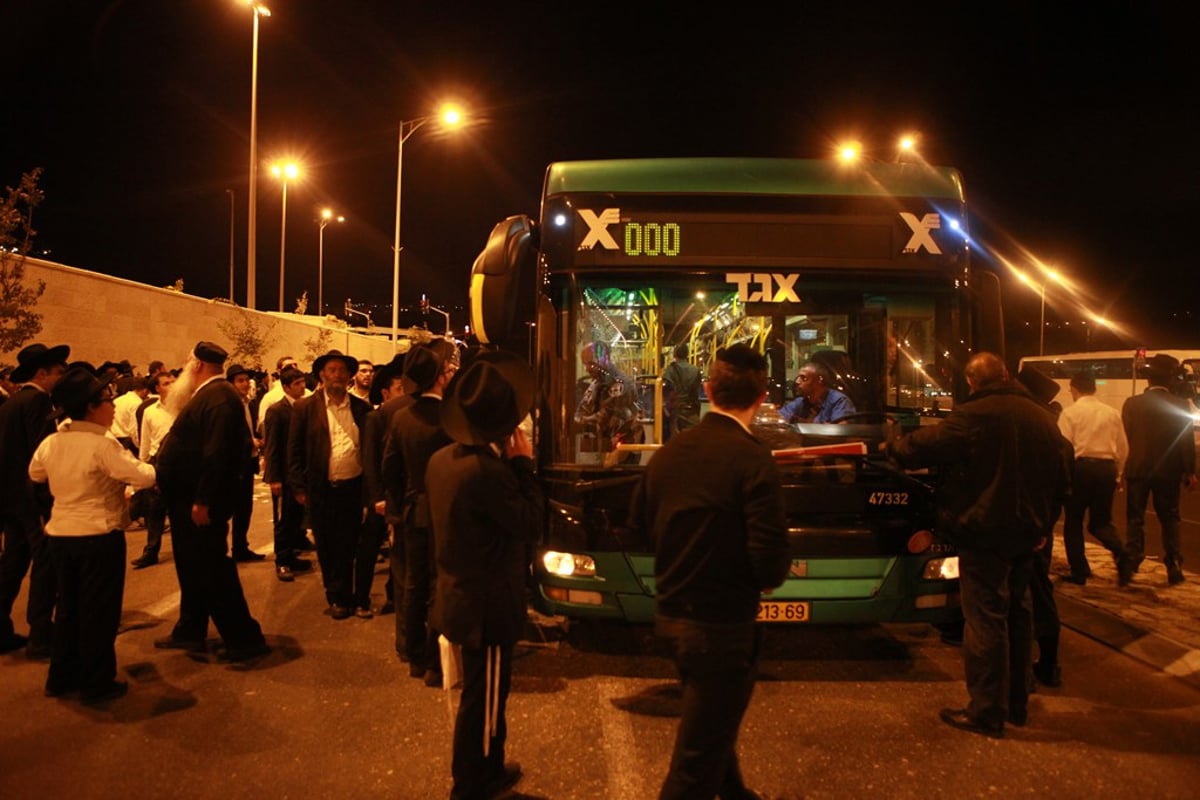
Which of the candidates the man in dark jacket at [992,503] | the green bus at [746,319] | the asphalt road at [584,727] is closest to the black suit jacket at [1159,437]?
the asphalt road at [584,727]

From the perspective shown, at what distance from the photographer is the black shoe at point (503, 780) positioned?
3514mm

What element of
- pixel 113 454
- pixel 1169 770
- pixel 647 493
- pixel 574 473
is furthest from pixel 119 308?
pixel 1169 770

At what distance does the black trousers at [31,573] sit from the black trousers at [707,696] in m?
4.23

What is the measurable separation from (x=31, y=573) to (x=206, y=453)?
127 centimetres

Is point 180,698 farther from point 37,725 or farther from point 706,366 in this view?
point 706,366

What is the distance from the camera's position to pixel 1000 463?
406cm

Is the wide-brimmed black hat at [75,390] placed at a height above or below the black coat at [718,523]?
above

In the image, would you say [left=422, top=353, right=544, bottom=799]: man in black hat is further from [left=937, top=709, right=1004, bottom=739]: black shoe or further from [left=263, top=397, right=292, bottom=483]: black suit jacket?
[left=263, top=397, right=292, bottom=483]: black suit jacket

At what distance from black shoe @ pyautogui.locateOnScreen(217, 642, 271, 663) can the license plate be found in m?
3.22

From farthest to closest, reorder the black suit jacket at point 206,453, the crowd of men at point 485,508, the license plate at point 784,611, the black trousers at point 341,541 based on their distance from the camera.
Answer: the black trousers at point 341,541
the black suit jacket at point 206,453
the license plate at point 784,611
the crowd of men at point 485,508

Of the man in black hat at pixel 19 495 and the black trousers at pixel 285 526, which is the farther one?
the black trousers at pixel 285 526

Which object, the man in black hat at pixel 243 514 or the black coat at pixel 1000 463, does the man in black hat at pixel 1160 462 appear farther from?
the man in black hat at pixel 243 514

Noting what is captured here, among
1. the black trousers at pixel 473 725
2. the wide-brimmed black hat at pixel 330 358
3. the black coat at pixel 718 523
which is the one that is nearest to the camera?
the black coat at pixel 718 523

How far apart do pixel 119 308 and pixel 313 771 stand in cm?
1609
